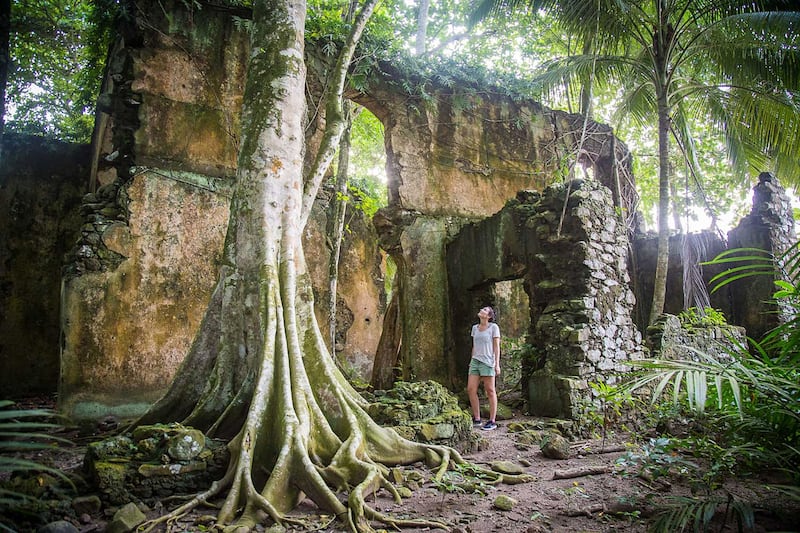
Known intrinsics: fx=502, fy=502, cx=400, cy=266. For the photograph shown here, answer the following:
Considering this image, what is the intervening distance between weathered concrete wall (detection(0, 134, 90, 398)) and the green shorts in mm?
7066

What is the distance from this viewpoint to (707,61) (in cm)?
877

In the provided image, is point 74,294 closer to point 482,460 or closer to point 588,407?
point 482,460

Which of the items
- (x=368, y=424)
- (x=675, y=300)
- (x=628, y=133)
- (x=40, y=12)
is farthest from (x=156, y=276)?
(x=628, y=133)

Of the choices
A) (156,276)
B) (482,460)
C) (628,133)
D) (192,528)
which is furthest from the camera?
(628,133)

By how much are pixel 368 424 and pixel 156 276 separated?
4.04 m

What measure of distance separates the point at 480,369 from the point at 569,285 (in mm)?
1652

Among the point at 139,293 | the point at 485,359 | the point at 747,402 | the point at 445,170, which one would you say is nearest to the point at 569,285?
the point at 485,359

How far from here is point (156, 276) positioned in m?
6.63

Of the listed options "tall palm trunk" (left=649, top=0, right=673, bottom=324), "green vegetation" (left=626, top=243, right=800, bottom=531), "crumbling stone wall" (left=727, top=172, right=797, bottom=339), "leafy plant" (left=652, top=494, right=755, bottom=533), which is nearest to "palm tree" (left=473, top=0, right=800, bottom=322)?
"tall palm trunk" (left=649, top=0, right=673, bottom=324)

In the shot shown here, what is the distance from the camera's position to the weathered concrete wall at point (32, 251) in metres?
8.22

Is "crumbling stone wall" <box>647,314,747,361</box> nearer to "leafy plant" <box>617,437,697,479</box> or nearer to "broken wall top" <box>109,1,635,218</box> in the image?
"broken wall top" <box>109,1,635,218</box>

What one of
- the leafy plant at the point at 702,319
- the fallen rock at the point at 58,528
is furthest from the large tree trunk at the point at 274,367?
the leafy plant at the point at 702,319

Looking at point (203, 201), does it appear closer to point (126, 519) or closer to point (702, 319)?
point (126, 519)

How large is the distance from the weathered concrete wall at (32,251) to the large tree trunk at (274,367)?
5659mm
